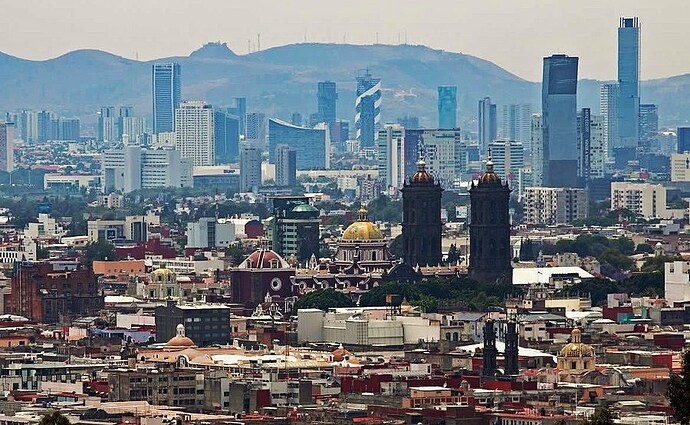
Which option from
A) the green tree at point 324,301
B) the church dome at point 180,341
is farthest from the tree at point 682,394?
the green tree at point 324,301

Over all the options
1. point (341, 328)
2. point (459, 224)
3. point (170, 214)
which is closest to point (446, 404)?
point (341, 328)

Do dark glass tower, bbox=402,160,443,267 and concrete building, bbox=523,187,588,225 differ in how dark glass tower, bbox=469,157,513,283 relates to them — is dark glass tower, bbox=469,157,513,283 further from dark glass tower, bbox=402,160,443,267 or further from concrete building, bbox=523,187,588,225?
concrete building, bbox=523,187,588,225

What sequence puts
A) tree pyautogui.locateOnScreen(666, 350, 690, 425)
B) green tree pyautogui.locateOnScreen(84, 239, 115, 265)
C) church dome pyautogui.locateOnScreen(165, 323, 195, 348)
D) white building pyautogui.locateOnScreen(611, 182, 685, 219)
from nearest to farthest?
tree pyautogui.locateOnScreen(666, 350, 690, 425)
church dome pyautogui.locateOnScreen(165, 323, 195, 348)
green tree pyautogui.locateOnScreen(84, 239, 115, 265)
white building pyautogui.locateOnScreen(611, 182, 685, 219)

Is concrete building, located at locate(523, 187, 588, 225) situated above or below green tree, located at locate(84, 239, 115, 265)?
above

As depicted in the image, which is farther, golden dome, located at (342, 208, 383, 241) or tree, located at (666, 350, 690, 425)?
golden dome, located at (342, 208, 383, 241)

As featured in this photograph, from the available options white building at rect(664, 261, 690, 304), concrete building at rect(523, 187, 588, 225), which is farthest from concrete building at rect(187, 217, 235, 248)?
white building at rect(664, 261, 690, 304)

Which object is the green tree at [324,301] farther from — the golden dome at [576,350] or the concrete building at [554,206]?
the concrete building at [554,206]

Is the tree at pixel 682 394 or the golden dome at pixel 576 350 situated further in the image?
the golden dome at pixel 576 350

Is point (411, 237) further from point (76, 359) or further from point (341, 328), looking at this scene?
point (76, 359)
